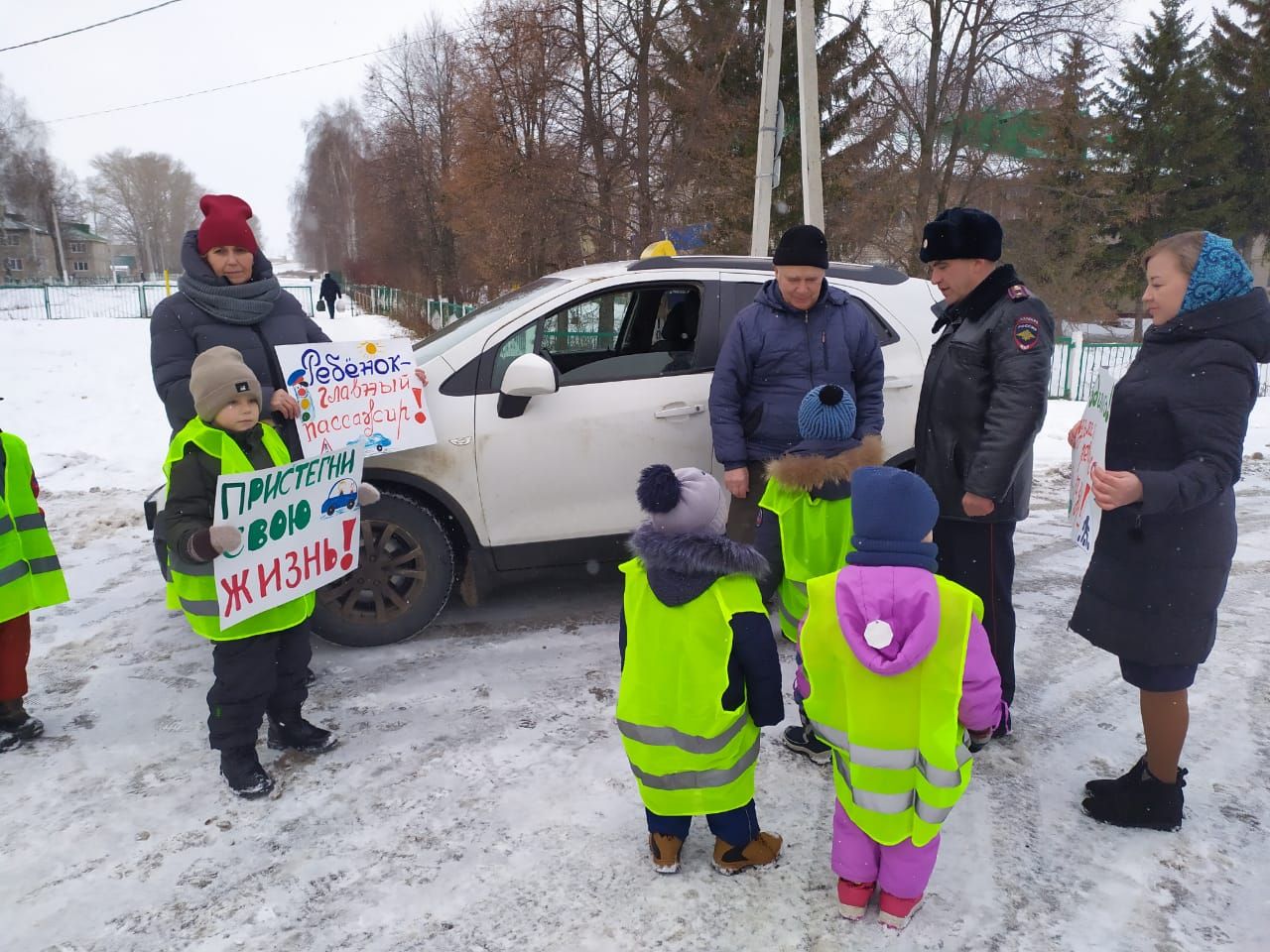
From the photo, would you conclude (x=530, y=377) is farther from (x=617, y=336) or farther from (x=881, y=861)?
(x=881, y=861)

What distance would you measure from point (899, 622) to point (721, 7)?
1873 cm

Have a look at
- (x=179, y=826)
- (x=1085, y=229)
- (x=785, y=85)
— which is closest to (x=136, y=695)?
(x=179, y=826)

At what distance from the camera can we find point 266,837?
269cm

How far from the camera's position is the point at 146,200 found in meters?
98.6

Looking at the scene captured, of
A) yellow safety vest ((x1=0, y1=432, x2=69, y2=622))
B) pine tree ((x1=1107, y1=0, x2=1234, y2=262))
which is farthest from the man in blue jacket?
pine tree ((x1=1107, y1=0, x2=1234, y2=262))

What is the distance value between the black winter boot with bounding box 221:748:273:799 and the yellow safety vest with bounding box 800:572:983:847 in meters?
1.97

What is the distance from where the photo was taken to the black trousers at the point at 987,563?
3.05m

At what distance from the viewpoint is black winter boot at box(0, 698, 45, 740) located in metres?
3.25

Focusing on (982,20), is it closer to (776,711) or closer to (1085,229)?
(1085,229)

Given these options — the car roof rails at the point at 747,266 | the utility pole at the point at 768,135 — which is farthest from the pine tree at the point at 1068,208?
the car roof rails at the point at 747,266

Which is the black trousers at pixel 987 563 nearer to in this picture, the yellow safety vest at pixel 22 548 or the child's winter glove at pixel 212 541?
the child's winter glove at pixel 212 541

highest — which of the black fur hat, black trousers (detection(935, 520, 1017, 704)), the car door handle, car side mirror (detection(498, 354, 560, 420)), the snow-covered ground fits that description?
the black fur hat

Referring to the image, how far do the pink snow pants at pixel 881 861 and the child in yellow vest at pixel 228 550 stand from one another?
197cm

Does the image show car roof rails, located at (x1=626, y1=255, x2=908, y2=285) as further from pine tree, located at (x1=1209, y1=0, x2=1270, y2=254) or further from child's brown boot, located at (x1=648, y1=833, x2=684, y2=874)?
pine tree, located at (x1=1209, y1=0, x2=1270, y2=254)
